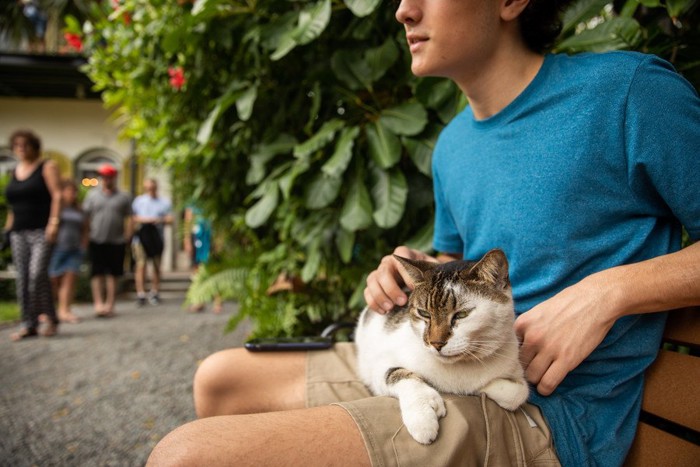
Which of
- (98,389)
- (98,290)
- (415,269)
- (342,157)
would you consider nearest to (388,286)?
(415,269)

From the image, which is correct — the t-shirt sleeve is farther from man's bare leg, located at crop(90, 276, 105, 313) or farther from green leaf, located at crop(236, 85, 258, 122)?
man's bare leg, located at crop(90, 276, 105, 313)

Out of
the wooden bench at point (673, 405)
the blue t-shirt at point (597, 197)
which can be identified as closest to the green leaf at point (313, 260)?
the blue t-shirt at point (597, 197)

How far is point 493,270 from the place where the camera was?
1187 millimetres

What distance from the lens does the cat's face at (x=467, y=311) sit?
1.14 meters

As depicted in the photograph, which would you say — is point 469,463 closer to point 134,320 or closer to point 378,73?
point 378,73

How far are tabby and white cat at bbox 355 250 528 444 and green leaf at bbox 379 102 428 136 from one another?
896 mm

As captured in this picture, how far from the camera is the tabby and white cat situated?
112 centimetres

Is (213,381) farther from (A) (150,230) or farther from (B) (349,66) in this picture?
(A) (150,230)

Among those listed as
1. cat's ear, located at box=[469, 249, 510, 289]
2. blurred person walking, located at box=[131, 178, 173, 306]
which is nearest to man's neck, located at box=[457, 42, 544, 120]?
cat's ear, located at box=[469, 249, 510, 289]

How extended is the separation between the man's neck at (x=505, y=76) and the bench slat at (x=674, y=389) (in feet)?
2.69

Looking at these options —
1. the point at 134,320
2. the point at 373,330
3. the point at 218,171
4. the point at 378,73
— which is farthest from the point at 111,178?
the point at 373,330

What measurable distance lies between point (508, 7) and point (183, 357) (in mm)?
4623

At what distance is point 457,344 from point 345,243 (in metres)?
1.29

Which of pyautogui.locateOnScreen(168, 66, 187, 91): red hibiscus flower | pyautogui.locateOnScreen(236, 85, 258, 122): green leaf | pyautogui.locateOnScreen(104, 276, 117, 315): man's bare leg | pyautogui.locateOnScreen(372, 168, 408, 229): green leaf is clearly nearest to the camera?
pyautogui.locateOnScreen(372, 168, 408, 229): green leaf
